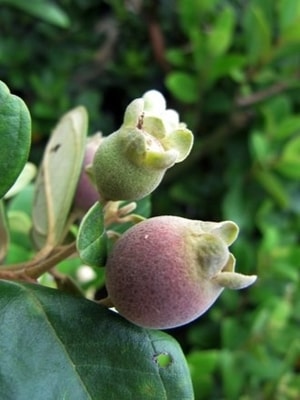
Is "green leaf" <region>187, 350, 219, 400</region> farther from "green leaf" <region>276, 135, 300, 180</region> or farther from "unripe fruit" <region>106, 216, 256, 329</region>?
"unripe fruit" <region>106, 216, 256, 329</region>

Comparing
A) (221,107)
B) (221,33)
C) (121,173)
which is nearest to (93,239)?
(121,173)

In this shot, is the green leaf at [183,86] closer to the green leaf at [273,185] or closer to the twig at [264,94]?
the twig at [264,94]

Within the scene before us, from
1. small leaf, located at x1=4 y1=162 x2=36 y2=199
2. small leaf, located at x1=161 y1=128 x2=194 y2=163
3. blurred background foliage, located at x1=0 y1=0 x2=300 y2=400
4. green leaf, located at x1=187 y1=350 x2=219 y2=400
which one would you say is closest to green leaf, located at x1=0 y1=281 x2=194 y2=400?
small leaf, located at x1=161 y1=128 x2=194 y2=163

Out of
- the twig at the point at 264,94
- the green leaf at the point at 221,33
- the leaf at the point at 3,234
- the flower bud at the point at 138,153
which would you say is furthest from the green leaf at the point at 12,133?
the twig at the point at 264,94

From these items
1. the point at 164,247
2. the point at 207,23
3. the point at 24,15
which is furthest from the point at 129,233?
the point at 24,15

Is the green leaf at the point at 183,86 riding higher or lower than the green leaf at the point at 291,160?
higher
